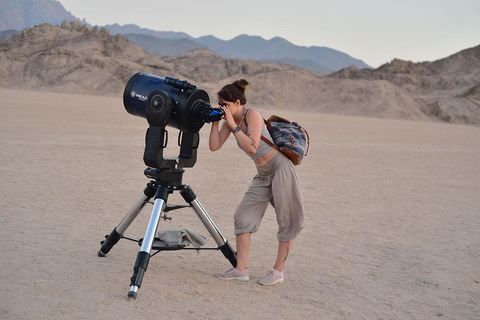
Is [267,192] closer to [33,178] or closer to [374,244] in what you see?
[374,244]

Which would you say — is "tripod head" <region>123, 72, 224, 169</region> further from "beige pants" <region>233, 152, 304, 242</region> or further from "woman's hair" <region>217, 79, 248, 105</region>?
"beige pants" <region>233, 152, 304, 242</region>

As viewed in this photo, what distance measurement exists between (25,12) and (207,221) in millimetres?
113364

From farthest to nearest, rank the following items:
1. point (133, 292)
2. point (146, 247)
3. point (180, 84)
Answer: point (180, 84) < point (146, 247) < point (133, 292)

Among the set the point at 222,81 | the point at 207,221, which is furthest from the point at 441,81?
the point at 207,221

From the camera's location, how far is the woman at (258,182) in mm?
4836

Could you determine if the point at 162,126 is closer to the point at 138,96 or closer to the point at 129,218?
the point at 138,96

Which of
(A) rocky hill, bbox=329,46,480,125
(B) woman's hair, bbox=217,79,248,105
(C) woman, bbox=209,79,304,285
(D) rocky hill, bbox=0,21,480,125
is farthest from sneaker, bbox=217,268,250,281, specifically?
(A) rocky hill, bbox=329,46,480,125

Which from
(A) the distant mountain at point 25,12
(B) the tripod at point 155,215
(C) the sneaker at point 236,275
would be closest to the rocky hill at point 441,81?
(A) the distant mountain at point 25,12

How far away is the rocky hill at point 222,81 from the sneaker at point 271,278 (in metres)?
44.2

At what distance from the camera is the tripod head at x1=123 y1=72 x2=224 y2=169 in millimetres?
4688

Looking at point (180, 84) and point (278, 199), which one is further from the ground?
point (180, 84)

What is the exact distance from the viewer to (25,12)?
107500 mm

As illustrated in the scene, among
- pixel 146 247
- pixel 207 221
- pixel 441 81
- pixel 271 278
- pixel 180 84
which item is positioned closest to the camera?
pixel 146 247

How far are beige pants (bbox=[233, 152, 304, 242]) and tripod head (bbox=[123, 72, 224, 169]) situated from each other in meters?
0.66
